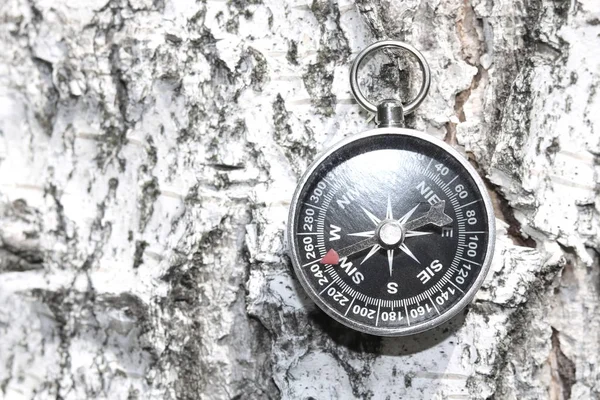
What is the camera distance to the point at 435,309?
1418 mm

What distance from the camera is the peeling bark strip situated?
1.46 meters

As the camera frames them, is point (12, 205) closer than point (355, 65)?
No

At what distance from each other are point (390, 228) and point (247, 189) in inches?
11.8

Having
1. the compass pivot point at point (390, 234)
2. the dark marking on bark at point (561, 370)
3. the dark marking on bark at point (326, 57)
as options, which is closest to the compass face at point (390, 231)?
the compass pivot point at point (390, 234)

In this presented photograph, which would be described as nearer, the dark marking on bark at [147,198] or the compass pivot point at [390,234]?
the compass pivot point at [390,234]

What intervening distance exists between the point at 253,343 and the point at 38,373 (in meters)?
0.45

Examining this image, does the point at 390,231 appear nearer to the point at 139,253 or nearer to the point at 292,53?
the point at 292,53

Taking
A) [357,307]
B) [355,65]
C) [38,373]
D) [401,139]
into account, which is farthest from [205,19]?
[38,373]

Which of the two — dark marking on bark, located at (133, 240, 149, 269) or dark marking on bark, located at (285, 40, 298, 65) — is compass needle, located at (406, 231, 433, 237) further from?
dark marking on bark, located at (133, 240, 149, 269)

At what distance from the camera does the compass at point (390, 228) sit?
1412 mm

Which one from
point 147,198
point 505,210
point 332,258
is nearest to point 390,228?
point 332,258

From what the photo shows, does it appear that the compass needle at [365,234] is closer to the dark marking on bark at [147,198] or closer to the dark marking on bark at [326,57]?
the dark marking on bark at [326,57]

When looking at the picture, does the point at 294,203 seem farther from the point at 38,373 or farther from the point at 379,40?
the point at 38,373

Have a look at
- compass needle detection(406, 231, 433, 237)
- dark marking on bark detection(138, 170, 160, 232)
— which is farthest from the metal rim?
dark marking on bark detection(138, 170, 160, 232)
